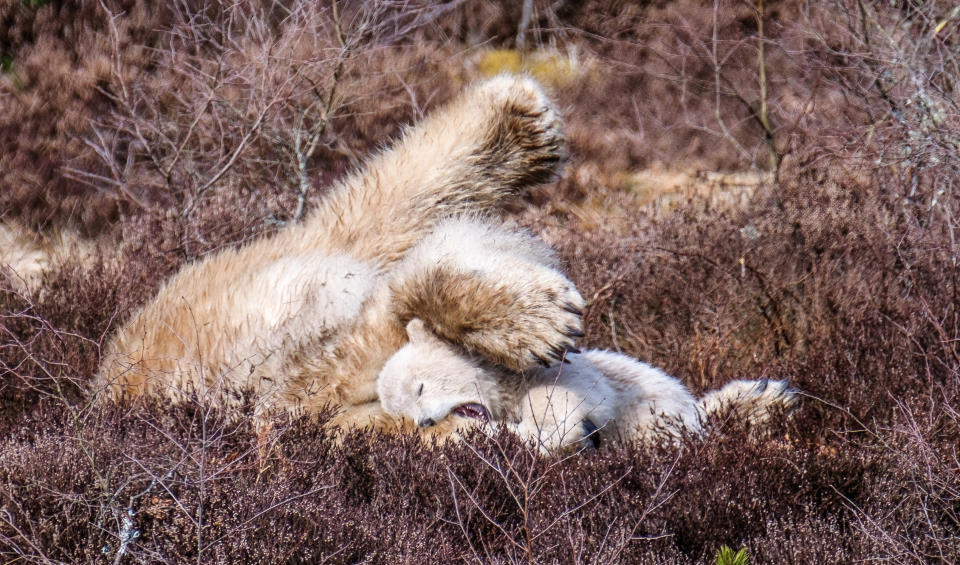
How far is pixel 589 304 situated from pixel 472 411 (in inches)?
65.6

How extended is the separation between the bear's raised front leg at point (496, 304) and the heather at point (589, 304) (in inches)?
11.6

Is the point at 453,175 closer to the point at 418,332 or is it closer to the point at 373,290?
the point at 373,290

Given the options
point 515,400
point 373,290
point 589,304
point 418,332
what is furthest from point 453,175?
point 589,304

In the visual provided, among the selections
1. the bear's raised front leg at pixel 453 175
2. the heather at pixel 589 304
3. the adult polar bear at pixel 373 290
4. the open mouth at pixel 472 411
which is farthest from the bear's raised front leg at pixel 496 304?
the bear's raised front leg at pixel 453 175

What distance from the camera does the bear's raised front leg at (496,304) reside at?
2.93 m

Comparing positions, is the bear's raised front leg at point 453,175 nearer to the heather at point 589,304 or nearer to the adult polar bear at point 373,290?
the adult polar bear at point 373,290

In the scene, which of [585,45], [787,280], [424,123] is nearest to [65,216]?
[424,123]

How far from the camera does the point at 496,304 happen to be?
2955 millimetres

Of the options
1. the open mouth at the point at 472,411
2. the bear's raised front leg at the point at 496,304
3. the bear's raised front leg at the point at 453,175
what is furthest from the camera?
the bear's raised front leg at the point at 453,175

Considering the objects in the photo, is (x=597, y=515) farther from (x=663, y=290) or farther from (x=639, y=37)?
(x=639, y=37)

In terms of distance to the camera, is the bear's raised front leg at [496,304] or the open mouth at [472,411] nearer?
the bear's raised front leg at [496,304]

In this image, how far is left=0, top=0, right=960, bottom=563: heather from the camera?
7.82 feet

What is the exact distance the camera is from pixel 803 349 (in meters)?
4.43

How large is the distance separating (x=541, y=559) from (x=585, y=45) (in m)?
9.09
